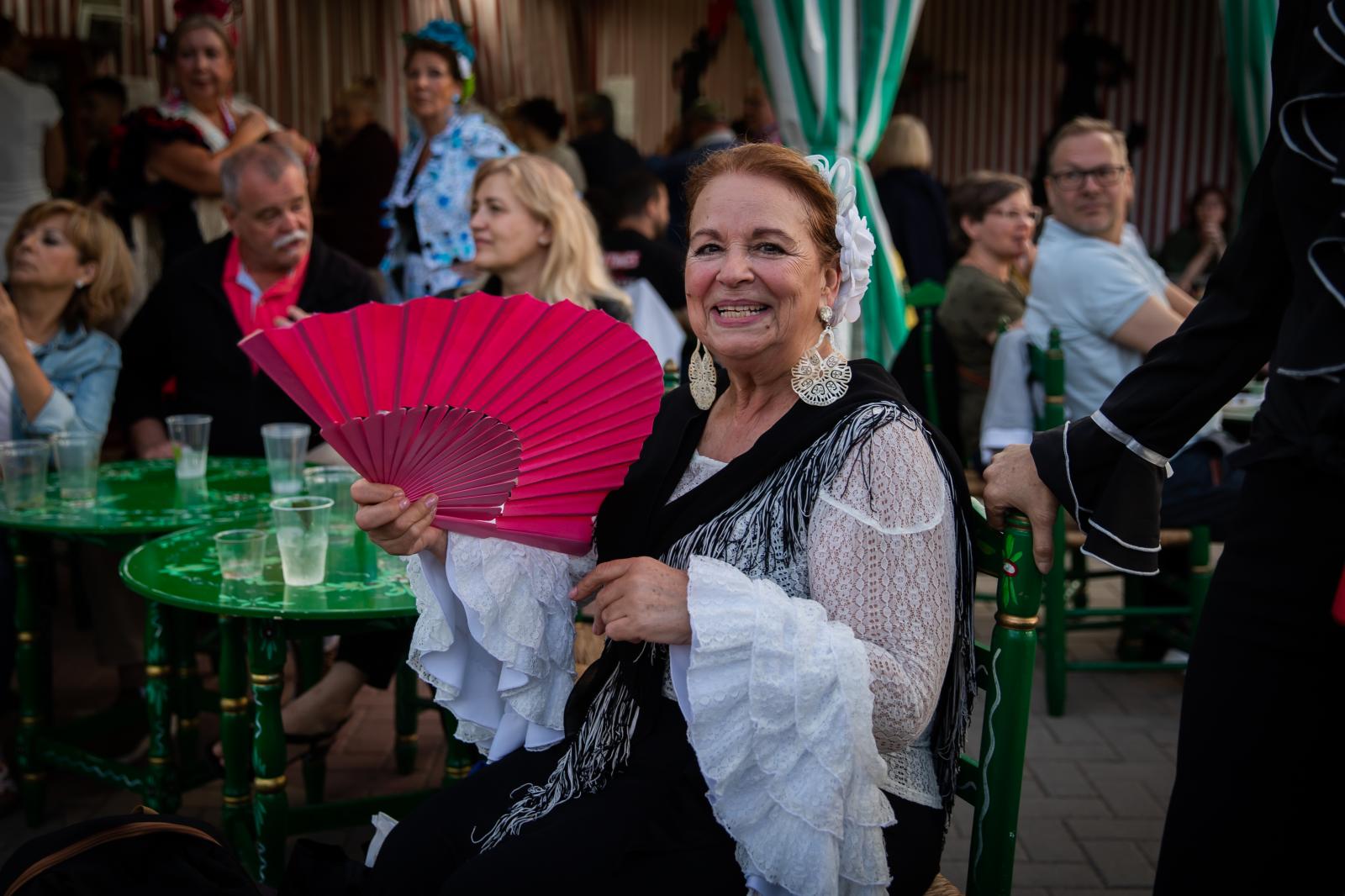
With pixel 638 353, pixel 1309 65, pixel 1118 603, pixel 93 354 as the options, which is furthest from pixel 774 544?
pixel 1118 603

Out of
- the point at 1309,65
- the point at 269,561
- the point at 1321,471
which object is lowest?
the point at 269,561

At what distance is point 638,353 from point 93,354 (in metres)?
2.50

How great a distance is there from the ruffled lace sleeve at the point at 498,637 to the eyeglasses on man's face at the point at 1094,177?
103 inches

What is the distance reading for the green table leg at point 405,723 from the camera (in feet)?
10.3

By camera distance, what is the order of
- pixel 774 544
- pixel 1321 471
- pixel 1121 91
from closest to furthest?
pixel 1321 471 < pixel 774 544 < pixel 1121 91

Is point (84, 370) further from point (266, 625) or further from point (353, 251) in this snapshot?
point (353, 251)

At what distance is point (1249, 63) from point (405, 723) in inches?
186

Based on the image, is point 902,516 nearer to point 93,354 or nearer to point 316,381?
point 316,381

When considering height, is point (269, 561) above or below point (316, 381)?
below

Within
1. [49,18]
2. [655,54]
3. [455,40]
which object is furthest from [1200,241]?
[49,18]

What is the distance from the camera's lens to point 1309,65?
4.30ft

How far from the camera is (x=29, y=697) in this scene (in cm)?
294

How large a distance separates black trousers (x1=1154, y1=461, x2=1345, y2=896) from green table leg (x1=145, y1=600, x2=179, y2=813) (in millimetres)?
2159

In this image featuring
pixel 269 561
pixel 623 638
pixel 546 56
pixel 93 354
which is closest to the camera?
pixel 623 638
